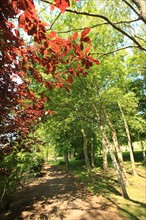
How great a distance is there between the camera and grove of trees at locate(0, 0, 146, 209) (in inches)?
72.7

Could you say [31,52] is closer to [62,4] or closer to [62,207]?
[62,4]

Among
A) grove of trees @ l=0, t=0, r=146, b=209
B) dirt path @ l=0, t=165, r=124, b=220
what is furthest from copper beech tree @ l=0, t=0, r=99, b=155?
dirt path @ l=0, t=165, r=124, b=220

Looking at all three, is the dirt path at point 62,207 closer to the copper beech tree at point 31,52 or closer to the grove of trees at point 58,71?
the grove of trees at point 58,71

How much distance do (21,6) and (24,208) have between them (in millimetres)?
10236

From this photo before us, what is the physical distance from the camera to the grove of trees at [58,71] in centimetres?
185

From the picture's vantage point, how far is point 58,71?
3.36 meters

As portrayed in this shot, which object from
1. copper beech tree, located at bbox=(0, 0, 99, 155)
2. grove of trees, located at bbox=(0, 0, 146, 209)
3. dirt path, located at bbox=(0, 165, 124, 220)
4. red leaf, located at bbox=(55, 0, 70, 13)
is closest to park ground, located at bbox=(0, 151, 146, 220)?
dirt path, located at bbox=(0, 165, 124, 220)

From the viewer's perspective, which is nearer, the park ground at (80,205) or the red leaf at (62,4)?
the red leaf at (62,4)

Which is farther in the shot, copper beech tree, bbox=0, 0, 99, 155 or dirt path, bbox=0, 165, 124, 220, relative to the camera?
dirt path, bbox=0, 165, 124, 220

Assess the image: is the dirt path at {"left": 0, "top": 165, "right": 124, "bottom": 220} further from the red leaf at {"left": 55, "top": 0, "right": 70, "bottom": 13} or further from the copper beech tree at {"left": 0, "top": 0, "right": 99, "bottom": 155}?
the red leaf at {"left": 55, "top": 0, "right": 70, "bottom": 13}

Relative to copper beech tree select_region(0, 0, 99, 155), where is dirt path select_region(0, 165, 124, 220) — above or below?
below

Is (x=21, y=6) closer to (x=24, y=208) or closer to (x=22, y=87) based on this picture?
(x=22, y=87)

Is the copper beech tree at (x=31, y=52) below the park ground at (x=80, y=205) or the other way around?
the other way around

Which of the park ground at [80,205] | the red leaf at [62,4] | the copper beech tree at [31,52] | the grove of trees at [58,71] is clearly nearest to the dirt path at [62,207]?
the park ground at [80,205]
